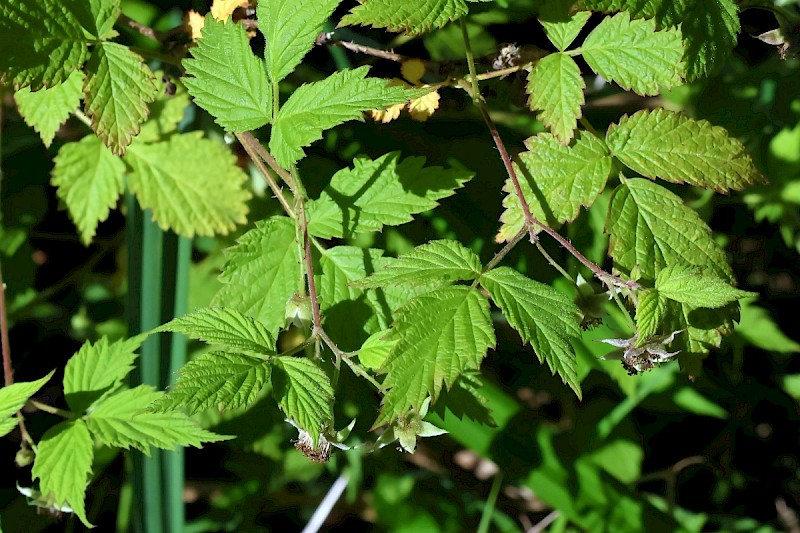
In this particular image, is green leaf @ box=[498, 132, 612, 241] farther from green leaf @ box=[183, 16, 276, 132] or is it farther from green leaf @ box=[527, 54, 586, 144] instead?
green leaf @ box=[183, 16, 276, 132]

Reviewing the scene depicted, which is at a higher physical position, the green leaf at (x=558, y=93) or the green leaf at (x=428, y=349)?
the green leaf at (x=558, y=93)

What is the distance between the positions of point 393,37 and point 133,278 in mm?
792

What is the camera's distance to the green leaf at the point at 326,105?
102cm

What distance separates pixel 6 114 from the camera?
5.68 ft

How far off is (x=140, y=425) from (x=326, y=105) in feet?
2.13

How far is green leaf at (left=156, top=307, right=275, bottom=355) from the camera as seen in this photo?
1.01m

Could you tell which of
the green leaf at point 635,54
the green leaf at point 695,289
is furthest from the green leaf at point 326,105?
the green leaf at point 695,289

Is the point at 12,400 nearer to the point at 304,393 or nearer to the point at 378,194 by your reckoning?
the point at 304,393

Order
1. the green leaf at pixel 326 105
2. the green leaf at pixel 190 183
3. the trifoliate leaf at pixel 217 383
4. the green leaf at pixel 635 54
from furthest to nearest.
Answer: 1. the green leaf at pixel 190 183
2. the green leaf at pixel 635 54
3. the green leaf at pixel 326 105
4. the trifoliate leaf at pixel 217 383

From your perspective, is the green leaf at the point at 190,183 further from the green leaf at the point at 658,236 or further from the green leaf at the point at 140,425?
the green leaf at the point at 658,236

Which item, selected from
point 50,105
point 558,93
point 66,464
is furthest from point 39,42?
point 558,93

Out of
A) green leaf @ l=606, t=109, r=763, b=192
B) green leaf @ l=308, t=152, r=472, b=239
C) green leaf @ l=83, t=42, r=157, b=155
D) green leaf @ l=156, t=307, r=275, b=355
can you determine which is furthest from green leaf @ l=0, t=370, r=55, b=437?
green leaf @ l=606, t=109, r=763, b=192

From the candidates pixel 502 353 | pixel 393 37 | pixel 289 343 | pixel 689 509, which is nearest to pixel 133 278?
pixel 289 343

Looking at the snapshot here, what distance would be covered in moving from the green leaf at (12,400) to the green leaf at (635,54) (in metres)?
1.00
